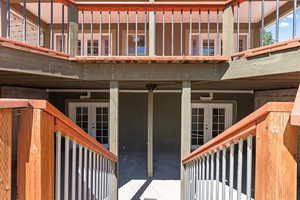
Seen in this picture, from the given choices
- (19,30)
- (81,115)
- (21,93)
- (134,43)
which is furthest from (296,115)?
(19,30)

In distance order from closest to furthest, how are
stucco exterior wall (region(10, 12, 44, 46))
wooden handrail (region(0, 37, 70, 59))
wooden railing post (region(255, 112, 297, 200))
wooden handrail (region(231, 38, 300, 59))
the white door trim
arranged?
wooden railing post (region(255, 112, 297, 200))
wooden handrail (region(231, 38, 300, 59))
wooden handrail (region(0, 37, 70, 59))
stucco exterior wall (region(10, 12, 44, 46))
the white door trim

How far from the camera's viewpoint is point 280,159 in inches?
36.6

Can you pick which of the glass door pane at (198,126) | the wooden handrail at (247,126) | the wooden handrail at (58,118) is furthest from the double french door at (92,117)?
the wooden handrail at (247,126)

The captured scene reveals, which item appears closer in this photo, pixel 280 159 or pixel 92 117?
pixel 280 159

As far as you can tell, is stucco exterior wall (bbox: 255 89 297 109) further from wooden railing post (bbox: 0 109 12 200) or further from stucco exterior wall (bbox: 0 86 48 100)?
stucco exterior wall (bbox: 0 86 48 100)

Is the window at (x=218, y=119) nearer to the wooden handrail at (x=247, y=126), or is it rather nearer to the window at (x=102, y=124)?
the window at (x=102, y=124)

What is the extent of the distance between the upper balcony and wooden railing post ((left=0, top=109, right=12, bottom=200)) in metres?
2.80

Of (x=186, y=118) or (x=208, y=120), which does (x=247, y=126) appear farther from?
(x=208, y=120)

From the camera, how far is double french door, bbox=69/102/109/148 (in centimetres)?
826

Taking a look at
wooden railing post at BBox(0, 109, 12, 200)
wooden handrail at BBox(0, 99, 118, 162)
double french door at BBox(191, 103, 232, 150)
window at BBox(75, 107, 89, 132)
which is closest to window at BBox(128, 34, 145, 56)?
window at BBox(75, 107, 89, 132)

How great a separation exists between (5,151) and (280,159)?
1189mm

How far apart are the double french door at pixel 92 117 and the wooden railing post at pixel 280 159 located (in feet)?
25.0

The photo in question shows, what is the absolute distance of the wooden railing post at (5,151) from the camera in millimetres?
873

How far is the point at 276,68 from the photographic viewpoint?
2861 millimetres
